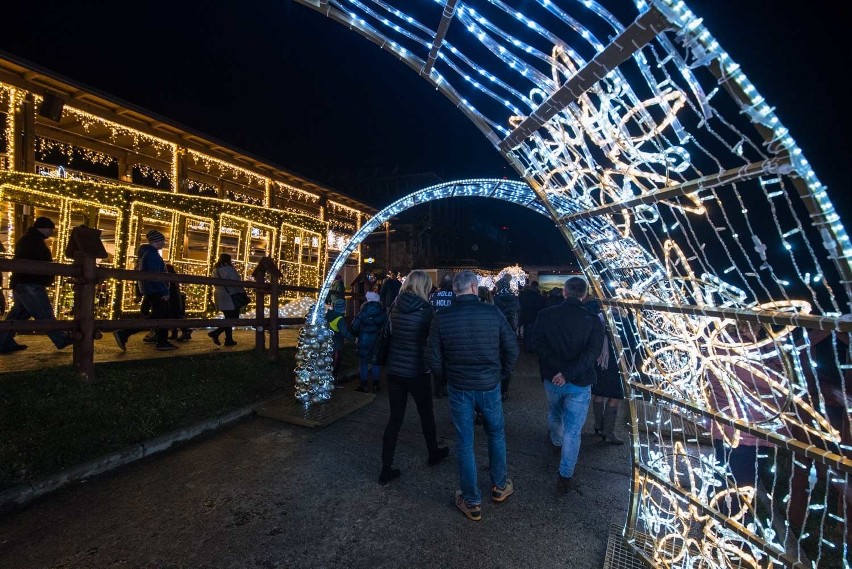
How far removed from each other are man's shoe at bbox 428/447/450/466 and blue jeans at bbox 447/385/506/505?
2.58 ft

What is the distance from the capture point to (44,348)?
19.2ft

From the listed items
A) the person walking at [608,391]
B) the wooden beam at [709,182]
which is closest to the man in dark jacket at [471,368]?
the wooden beam at [709,182]

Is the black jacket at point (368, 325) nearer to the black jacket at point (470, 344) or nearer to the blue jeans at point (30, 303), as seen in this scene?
the black jacket at point (470, 344)

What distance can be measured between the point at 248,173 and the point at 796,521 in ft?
41.9

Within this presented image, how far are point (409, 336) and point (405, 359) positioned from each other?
8.5 inches

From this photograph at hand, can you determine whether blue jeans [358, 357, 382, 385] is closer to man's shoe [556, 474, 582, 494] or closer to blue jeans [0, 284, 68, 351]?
man's shoe [556, 474, 582, 494]

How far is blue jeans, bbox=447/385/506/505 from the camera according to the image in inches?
124

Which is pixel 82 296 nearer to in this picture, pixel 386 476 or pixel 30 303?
pixel 30 303

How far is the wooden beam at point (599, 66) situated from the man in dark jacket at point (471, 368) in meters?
1.41

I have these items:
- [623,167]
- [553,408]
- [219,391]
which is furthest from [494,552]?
[219,391]

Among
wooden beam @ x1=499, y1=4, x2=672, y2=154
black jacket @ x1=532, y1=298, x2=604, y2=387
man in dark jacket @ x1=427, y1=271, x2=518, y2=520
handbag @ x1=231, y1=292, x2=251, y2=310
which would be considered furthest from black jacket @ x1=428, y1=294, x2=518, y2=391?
handbag @ x1=231, y1=292, x2=251, y2=310

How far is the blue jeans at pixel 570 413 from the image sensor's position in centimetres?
358

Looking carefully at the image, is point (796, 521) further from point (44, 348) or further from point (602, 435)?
point (44, 348)

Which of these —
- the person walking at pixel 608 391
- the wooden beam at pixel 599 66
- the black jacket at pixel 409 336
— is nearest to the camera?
the wooden beam at pixel 599 66
